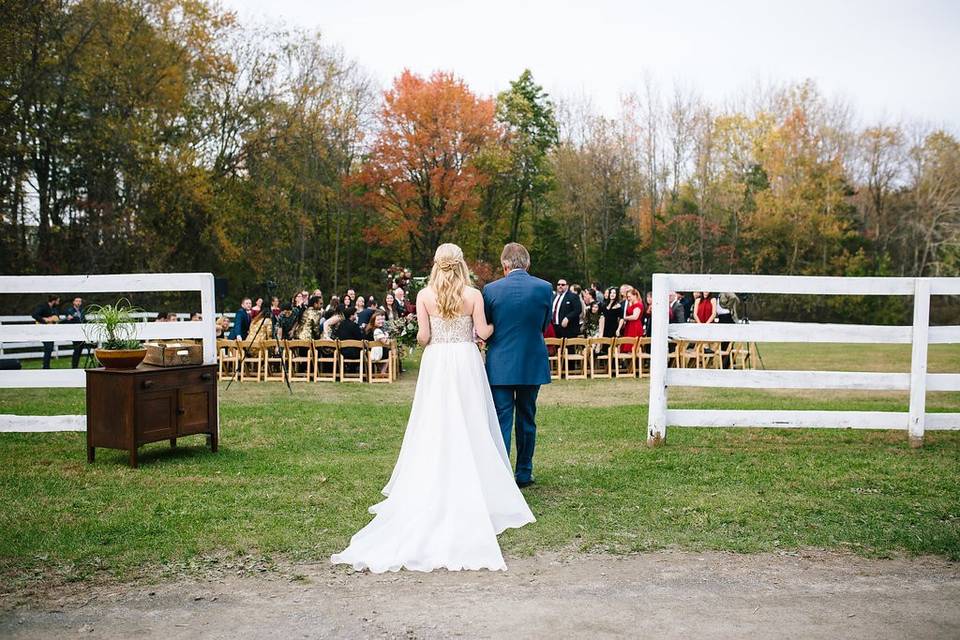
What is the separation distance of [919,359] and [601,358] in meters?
9.75

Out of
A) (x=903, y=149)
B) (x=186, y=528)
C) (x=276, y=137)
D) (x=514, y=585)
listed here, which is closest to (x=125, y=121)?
(x=276, y=137)

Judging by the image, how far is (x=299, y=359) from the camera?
17.0m

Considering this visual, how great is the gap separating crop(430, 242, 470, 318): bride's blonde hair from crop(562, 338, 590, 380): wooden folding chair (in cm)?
1076

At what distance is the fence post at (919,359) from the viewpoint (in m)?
8.48

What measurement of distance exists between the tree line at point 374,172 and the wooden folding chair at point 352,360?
15548 millimetres

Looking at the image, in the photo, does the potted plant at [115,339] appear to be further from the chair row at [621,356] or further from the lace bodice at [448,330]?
the chair row at [621,356]

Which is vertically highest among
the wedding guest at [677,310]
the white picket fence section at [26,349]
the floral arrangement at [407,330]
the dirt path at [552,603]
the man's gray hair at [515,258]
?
the man's gray hair at [515,258]

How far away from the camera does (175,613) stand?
411 centimetres

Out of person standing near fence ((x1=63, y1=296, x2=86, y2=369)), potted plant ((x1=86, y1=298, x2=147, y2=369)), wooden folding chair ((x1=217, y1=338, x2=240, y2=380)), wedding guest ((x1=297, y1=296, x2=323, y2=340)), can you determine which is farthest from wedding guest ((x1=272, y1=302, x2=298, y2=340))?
potted plant ((x1=86, y1=298, x2=147, y2=369))

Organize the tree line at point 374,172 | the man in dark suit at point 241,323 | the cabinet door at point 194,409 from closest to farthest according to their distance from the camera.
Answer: the cabinet door at point 194,409 < the man in dark suit at point 241,323 < the tree line at point 374,172

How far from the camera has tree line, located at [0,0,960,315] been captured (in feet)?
93.7

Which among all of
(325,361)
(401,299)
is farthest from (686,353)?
(325,361)

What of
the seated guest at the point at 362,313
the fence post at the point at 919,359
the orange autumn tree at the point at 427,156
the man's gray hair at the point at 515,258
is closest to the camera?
the man's gray hair at the point at 515,258

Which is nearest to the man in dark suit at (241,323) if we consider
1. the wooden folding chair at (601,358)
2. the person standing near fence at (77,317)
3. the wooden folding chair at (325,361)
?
the wooden folding chair at (325,361)
